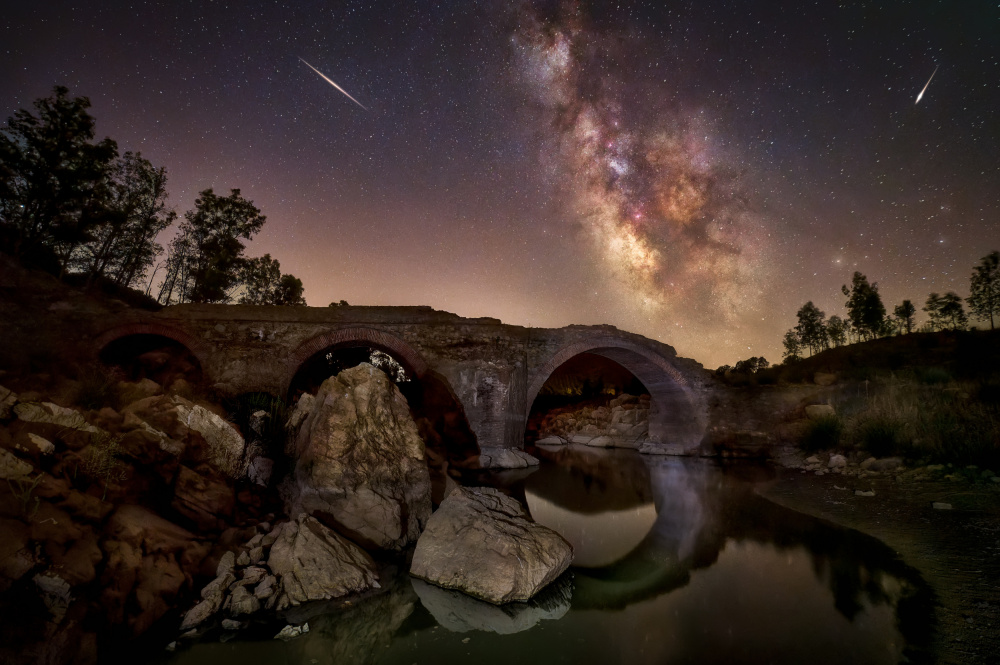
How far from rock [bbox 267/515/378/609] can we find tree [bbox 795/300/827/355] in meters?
46.7

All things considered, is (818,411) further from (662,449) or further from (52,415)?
(52,415)

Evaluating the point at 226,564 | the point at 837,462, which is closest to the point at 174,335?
the point at 226,564

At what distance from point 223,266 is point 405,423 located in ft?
74.4

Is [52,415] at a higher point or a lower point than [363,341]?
lower

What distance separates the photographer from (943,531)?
5.55 metres

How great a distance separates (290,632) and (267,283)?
26210 millimetres

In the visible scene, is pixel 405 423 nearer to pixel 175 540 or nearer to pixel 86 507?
pixel 175 540

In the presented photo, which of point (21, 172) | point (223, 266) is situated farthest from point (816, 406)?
point (21, 172)

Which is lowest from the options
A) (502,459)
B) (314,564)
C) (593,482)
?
(314,564)

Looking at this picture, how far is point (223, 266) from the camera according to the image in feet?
76.5

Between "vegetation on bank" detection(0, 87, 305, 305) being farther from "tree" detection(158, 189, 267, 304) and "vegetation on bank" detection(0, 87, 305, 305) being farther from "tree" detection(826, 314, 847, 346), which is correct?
"tree" detection(826, 314, 847, 346)

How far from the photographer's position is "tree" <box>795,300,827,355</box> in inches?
1545

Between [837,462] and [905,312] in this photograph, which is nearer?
[837,462]

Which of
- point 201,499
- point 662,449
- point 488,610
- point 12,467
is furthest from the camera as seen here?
point 662,449
